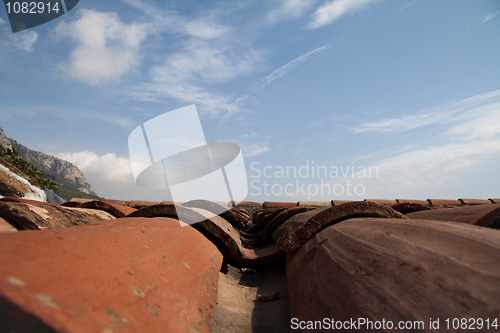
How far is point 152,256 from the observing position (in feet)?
4.09

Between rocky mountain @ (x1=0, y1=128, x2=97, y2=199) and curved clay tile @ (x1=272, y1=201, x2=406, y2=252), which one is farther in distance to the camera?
rocky mountain @ (x1=0, y1=128, x2=97, y2=199)

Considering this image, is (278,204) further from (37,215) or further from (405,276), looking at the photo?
(405,276)

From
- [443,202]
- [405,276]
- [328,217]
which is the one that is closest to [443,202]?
[443,202]

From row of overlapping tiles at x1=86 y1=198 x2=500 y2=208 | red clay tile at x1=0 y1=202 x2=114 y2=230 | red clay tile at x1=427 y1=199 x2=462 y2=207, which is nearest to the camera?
red clay tile at x1=0 y1=202 x2=114 y2=230

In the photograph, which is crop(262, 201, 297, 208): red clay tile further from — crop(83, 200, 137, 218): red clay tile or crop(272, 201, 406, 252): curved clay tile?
crop(272, 201, 406, 252): curved clay tile

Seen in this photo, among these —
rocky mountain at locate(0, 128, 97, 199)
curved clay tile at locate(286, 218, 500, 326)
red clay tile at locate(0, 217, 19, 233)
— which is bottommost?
curved clay tile at locate(286, 218, 500, 326)

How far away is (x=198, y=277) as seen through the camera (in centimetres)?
148

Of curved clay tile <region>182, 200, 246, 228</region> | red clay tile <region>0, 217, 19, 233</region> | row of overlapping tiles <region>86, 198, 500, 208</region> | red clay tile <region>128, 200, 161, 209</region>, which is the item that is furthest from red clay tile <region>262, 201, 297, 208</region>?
red clay tile <region>0, 217, 19, 233</region>

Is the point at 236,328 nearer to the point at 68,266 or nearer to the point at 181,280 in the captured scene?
the point at 181,280

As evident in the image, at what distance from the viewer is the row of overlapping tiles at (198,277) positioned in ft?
2.07

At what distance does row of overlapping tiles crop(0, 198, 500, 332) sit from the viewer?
630 millimetres

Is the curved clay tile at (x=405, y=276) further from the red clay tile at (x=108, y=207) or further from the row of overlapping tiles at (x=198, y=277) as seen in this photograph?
the red clay tile at (x=108, y=207)

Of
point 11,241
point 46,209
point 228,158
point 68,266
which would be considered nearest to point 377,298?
point 68,266

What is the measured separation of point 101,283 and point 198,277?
0.74 m
